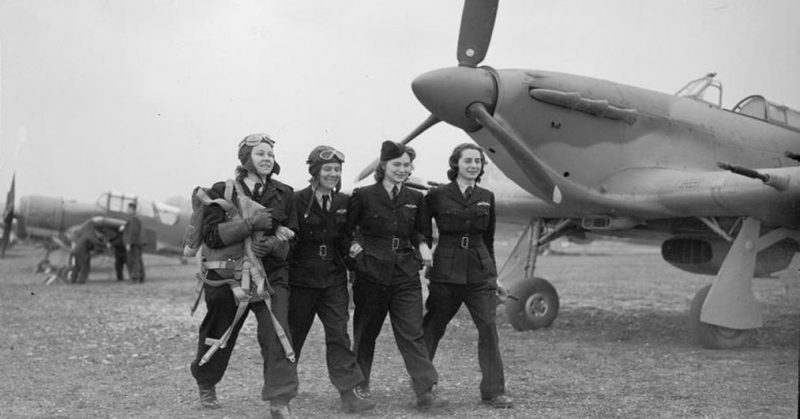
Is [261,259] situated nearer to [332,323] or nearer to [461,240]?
[332,323]

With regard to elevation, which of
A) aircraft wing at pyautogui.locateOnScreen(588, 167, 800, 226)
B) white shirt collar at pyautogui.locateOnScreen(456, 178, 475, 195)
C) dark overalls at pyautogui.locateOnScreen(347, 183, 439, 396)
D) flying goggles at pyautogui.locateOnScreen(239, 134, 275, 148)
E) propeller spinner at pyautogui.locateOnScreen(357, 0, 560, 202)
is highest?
propeller spinner at pyautogui.locateOnScreen(357, 0, 560, 202)

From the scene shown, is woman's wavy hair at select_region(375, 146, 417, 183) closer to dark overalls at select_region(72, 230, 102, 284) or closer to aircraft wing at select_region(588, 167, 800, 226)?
aircraft wing at select_region(588, 167, 800, 226)

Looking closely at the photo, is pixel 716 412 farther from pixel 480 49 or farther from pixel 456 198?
pixel 480 49

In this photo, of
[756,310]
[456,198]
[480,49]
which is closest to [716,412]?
[456,198]

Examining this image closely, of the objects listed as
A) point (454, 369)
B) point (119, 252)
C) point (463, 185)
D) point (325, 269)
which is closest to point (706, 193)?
point (454, 369)

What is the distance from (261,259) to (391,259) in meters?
0.81

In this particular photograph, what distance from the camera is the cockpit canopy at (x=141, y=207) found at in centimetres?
2009

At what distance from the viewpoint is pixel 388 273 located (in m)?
4.66

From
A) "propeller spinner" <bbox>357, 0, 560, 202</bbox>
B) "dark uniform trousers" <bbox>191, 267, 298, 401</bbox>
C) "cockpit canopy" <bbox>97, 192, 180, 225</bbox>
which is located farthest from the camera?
"cockpit canopy" <bbox>97, 192, 180, 225</bbox>

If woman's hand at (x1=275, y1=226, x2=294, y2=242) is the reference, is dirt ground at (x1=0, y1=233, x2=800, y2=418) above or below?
below

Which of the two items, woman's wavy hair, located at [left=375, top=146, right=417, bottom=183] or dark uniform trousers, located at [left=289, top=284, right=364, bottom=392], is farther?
woman's wavy hair, located at [left=375, top=146, right=417, bottom=183]

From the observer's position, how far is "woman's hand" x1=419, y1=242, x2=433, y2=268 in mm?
4816

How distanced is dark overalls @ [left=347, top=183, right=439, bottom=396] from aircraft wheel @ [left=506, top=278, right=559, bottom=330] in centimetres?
380

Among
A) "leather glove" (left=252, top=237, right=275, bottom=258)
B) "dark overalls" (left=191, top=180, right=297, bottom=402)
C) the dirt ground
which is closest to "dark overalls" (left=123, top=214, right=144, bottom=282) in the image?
the dirt ground
